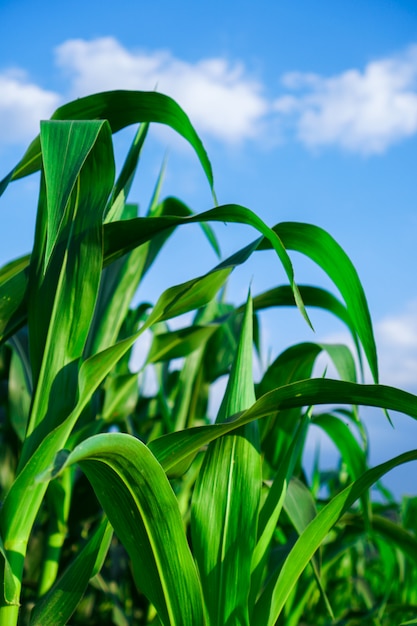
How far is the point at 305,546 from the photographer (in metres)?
0.62

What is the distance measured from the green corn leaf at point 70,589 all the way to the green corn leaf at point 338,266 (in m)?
0.29

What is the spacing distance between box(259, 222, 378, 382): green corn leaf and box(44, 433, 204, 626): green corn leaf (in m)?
0.24

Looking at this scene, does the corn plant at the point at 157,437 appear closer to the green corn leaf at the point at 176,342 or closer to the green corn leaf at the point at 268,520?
the green corn leaf at the point at 268,520

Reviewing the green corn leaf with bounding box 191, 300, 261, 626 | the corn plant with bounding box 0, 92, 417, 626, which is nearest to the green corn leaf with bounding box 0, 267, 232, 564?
the corn plant with bounding box 0, 92, 417, 626

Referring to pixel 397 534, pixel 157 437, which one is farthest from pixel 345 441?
pixel 157 437

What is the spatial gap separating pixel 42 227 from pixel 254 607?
39 cm

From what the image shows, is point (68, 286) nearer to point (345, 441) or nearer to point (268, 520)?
point (268, 520)

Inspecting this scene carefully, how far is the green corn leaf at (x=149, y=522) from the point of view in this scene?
0.49 meters

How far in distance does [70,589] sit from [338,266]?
39 centimetres

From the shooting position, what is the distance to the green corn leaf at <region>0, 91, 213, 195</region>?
69 cm

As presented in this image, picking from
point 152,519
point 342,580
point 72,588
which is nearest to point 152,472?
point 152,519

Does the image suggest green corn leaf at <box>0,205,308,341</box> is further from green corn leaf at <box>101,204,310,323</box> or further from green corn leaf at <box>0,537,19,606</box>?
→ green corn leaf at <box>0,537,19,606</box>

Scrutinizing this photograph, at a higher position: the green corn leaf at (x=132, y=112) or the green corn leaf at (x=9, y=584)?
the green corn leaf at (x=132, y=112)

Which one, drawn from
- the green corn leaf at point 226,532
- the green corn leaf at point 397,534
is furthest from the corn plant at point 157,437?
the green corn leaf at point 397,534
